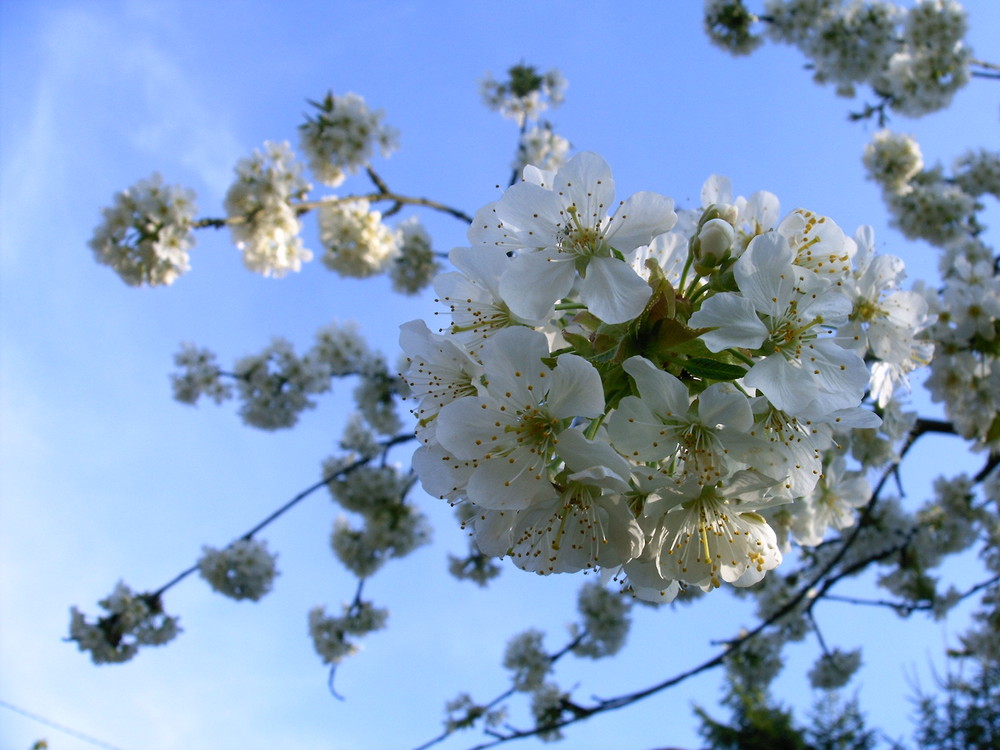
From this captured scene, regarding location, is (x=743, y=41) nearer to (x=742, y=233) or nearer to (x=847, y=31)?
(x=847, y=31)

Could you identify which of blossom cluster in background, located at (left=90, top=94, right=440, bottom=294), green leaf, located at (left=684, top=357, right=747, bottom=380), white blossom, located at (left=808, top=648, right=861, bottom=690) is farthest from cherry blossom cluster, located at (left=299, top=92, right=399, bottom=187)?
white blossom, located at (left=808, top=648, right=861, bottom=690)

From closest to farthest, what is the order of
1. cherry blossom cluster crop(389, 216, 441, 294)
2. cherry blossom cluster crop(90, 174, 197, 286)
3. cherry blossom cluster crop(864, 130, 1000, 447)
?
1. cherry blossom cluster crop(864, 130, 1000, 447)
2. cherry blossom cluster crop(90, 174, 197, 286)
3. cherry blossom cluster crop(389, 216, 441, 294)

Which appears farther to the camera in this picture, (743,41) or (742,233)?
(743,41)

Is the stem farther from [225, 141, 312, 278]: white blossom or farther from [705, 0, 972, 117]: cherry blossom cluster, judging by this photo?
[705, 0, 972, 117]: cherry blossom cluster

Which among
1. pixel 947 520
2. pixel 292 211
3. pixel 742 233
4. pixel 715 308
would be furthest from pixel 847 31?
pixel 715 308

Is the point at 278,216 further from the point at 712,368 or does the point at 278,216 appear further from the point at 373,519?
the point at 712,368

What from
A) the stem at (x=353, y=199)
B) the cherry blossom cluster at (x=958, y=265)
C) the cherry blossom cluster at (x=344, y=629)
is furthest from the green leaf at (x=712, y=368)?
the cherry blossom cluster at (x=344, y=629)
